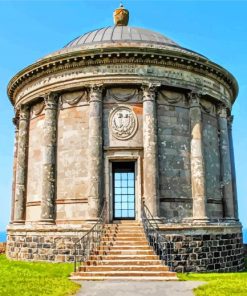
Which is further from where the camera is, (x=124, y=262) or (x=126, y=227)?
(x=126, y=227)

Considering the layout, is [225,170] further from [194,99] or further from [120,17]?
[120,17]

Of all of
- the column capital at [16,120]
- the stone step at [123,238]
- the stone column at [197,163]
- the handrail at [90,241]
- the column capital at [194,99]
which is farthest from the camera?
the column capital at [16,120]

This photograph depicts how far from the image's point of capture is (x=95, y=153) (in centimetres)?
1689

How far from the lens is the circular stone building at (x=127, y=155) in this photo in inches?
658

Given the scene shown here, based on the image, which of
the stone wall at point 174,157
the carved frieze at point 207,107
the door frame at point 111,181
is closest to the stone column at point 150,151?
the door frame at point 111,181

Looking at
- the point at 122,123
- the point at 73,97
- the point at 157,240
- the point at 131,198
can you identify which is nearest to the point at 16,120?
the point at 73,97

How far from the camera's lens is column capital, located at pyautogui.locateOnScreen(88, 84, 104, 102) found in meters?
17.5

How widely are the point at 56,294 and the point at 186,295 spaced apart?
3.15m

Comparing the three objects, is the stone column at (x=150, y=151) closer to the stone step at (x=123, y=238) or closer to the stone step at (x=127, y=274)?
the stone step at (x=123, y=238)

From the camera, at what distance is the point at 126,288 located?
34.0ft

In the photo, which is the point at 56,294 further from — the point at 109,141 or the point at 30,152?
the point at 30,152

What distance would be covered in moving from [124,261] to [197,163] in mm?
6631

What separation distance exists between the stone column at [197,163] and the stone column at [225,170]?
2.15 meters

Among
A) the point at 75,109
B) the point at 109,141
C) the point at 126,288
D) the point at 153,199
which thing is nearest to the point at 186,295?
the point at 126,288
